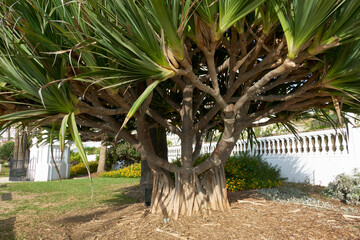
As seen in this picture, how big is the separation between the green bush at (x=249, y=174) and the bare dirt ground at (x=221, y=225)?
2167 millimetres

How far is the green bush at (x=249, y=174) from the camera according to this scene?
6.46 meters

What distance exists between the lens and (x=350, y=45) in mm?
2572

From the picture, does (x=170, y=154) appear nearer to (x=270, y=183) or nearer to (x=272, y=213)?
(x=270, y=183)

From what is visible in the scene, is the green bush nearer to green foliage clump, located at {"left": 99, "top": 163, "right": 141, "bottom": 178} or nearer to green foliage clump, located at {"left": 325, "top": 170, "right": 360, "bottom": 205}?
green foliage clump, located at {"left": 325, "top": 170, "right": 360, "bottom": 205}

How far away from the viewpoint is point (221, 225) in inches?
127

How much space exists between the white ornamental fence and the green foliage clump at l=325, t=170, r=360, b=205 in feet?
3.73

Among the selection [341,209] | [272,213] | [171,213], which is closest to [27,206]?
[171,213]

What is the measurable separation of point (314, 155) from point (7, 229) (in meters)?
7.06

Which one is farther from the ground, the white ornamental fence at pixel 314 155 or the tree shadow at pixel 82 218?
the white ornamental fence at pixel 314 155

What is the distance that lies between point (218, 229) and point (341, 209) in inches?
90.7

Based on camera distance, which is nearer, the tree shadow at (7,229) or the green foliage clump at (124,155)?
the tree shadow at (7,229)

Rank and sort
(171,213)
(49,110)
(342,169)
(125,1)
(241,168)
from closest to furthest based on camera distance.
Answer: (125,1) → (49,110) → (171,213) → (342,169) → (241,168)

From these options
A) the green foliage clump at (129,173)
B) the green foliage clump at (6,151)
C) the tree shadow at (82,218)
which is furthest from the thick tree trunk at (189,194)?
the green foliage clump at (6,151)

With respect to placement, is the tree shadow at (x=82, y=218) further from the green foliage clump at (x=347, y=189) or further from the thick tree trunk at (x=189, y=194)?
the green foliage clump at (x=347, y=189)
